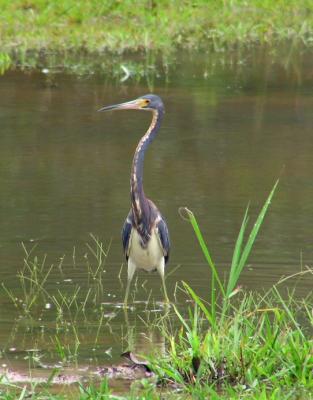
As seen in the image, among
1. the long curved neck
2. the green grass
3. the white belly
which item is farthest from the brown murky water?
the green grass

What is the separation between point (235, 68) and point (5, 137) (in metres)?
4.64

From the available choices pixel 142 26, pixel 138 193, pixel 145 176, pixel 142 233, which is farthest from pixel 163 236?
pixel 142 26

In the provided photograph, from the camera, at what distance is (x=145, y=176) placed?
35.6ft

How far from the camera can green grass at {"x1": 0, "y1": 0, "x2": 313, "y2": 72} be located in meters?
17.1

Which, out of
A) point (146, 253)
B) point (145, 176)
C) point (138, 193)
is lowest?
point (145, 176)

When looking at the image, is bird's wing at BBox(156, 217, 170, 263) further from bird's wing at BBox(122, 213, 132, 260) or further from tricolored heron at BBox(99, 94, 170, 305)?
bird's wing at BBox(122, 213, 132, 260)

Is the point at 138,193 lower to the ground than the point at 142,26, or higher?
higher

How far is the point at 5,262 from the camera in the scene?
8.14m

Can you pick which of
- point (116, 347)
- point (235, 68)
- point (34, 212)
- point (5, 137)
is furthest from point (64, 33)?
point (116, 347)

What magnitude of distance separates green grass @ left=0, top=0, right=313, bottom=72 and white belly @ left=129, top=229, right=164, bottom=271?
8.38m

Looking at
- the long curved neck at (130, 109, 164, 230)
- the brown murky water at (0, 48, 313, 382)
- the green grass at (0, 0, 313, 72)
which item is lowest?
the brown murky water at (0, 48, 313, 382)

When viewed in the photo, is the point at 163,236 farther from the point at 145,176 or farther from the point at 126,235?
the point at 145,176

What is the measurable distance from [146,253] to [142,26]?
10585 millimetres

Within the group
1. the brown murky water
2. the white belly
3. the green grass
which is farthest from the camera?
the green grass
